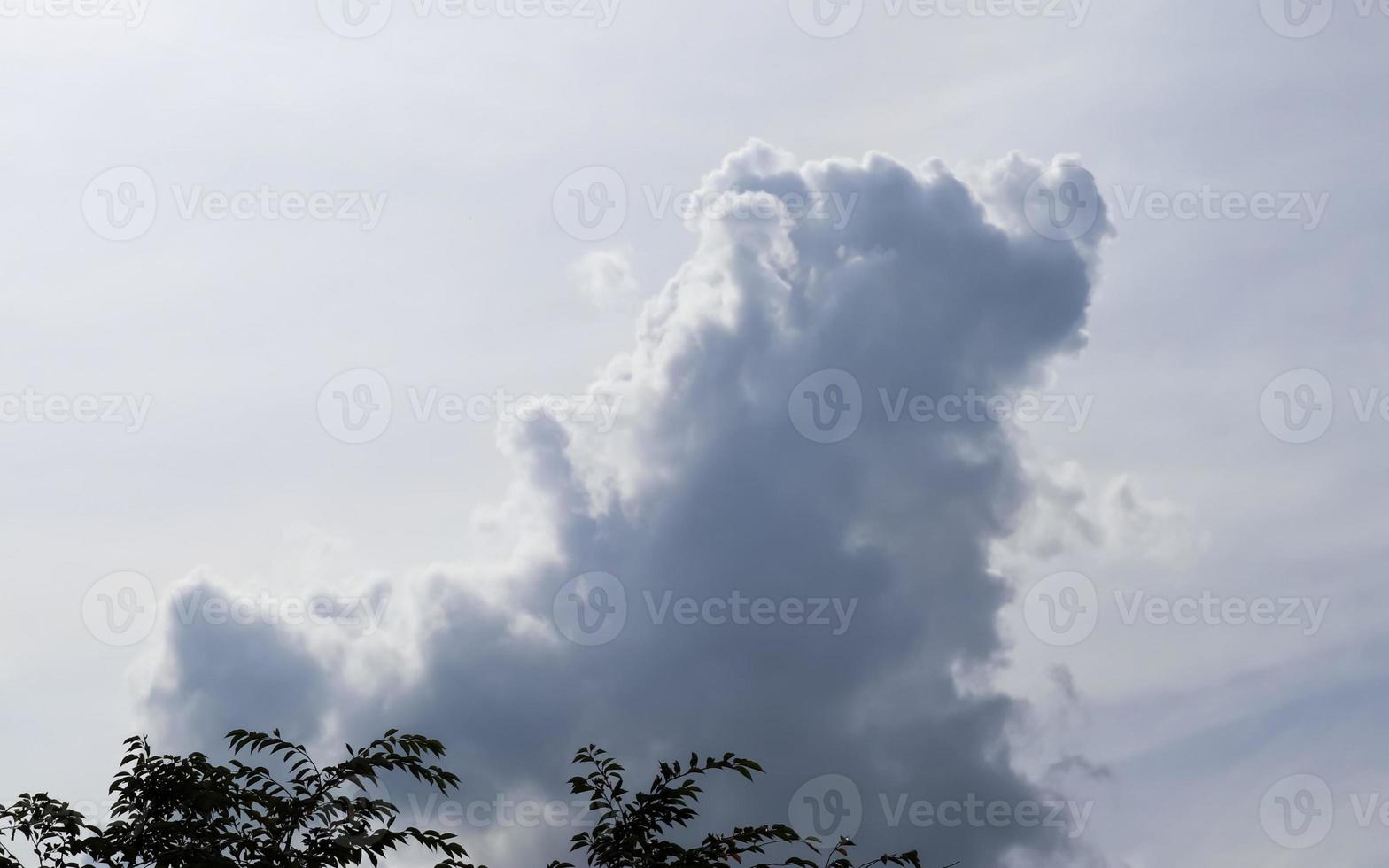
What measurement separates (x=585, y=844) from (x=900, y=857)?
2.61 metres

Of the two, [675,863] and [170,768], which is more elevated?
[170,768]

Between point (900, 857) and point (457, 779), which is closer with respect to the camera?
point (900, 857)

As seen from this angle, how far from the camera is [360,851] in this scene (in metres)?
8.59

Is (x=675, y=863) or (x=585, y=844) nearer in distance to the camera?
(x=675, y=863)

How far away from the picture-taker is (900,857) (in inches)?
369

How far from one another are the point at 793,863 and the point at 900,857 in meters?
0.99

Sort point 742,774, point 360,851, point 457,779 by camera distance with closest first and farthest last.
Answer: point 360,851
point 742,774
point 457,779

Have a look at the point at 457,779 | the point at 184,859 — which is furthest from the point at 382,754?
the point at 184,859

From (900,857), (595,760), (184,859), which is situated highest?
(595,760)

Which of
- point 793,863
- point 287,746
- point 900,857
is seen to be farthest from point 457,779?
point 900,857

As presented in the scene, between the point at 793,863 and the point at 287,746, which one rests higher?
the point at 287,746

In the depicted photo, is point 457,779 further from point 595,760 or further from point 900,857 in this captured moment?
point 900,857

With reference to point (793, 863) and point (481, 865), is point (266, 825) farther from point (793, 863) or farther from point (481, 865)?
point (793, 863)

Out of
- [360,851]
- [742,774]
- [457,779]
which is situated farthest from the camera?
[457,779]
